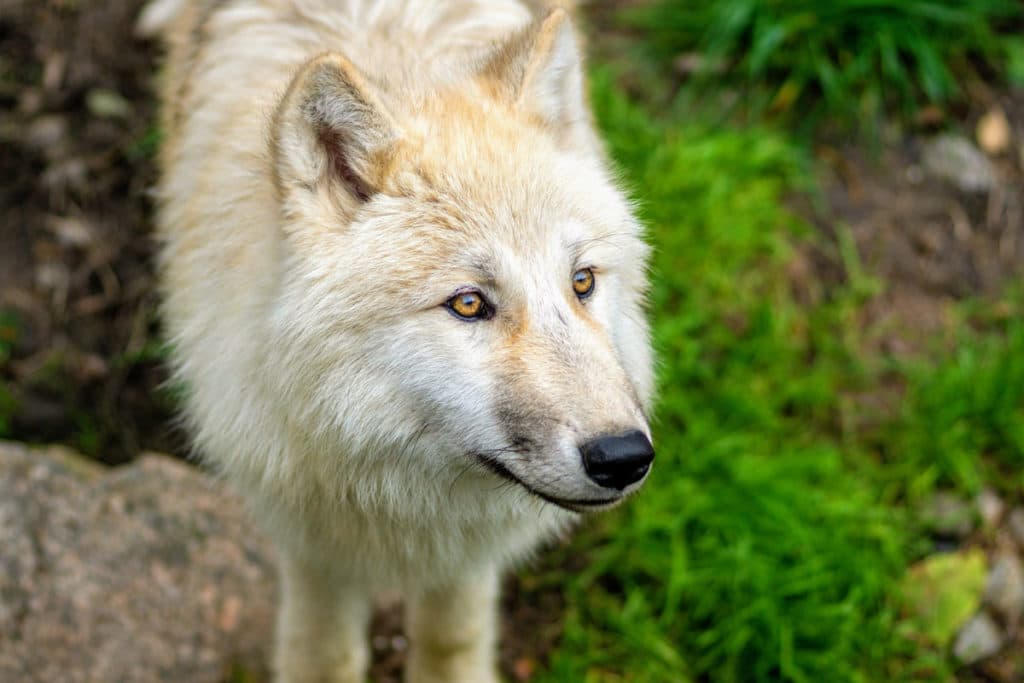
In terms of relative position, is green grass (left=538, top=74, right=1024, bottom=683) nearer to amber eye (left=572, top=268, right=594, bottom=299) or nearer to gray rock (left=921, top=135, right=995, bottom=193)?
gray rock (left=921, top=135, right=995, bottom=193)

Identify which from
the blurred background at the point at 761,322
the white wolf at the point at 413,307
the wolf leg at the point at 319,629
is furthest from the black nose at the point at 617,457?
the blurred background at the point at 761,322

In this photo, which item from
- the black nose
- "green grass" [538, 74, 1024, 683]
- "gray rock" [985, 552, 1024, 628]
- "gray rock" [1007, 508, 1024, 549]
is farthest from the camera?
"gray rock" [1007, 508, 1024, 549]

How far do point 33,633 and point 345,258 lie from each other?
1.74m

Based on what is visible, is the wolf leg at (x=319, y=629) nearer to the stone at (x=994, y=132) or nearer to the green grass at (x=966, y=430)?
the green grass at (x=966, y=430)

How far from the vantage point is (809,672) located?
357 cm

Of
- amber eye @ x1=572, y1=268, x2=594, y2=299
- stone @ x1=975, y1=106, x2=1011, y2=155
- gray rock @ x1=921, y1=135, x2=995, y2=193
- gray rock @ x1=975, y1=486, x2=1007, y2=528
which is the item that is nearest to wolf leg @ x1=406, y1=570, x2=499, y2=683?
amber eye @ x1=572, y1=268, x2=594, y2=299

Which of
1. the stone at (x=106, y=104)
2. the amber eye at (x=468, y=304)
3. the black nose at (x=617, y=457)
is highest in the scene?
the amber eye at (x=468, y=304)

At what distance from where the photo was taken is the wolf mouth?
86.3 inches

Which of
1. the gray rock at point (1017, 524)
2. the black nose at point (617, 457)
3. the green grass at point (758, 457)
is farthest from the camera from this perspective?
the gray rock at point (1017, 524)

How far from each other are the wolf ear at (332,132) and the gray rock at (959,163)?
3619 millimetres

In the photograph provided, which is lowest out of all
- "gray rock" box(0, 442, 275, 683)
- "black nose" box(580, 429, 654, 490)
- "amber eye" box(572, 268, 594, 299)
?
"gray rock" box(0, 442, 275, 683)

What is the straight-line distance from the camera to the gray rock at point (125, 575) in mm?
3111

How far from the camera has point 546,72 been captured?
2613 mm

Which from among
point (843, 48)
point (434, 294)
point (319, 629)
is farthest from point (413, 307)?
point (843, 48)
